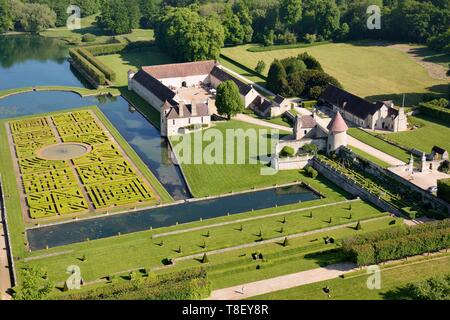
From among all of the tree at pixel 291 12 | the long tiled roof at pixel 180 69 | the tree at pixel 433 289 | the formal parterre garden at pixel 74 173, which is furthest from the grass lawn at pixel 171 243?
the tree at pixel 291 12

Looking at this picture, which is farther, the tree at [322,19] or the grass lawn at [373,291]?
the tree at [322,19]

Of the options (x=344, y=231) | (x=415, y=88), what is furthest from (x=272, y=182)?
(x=415, y=88)

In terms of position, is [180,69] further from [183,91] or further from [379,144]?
[379,144]

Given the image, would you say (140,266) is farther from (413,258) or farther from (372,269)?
(413,258)

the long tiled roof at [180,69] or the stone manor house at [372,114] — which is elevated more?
the long tiled roof at [180,69]

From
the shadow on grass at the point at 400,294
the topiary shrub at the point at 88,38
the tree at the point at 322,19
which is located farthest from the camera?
the topiary shrub at the point at 88,38

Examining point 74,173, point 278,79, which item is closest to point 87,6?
point 278,79

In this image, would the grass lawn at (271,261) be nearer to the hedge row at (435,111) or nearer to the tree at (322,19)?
the hedge row at (435,111)

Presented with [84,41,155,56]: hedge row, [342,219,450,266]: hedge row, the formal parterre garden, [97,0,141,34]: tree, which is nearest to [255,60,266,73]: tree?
[84,41,155,56]: hedge row
